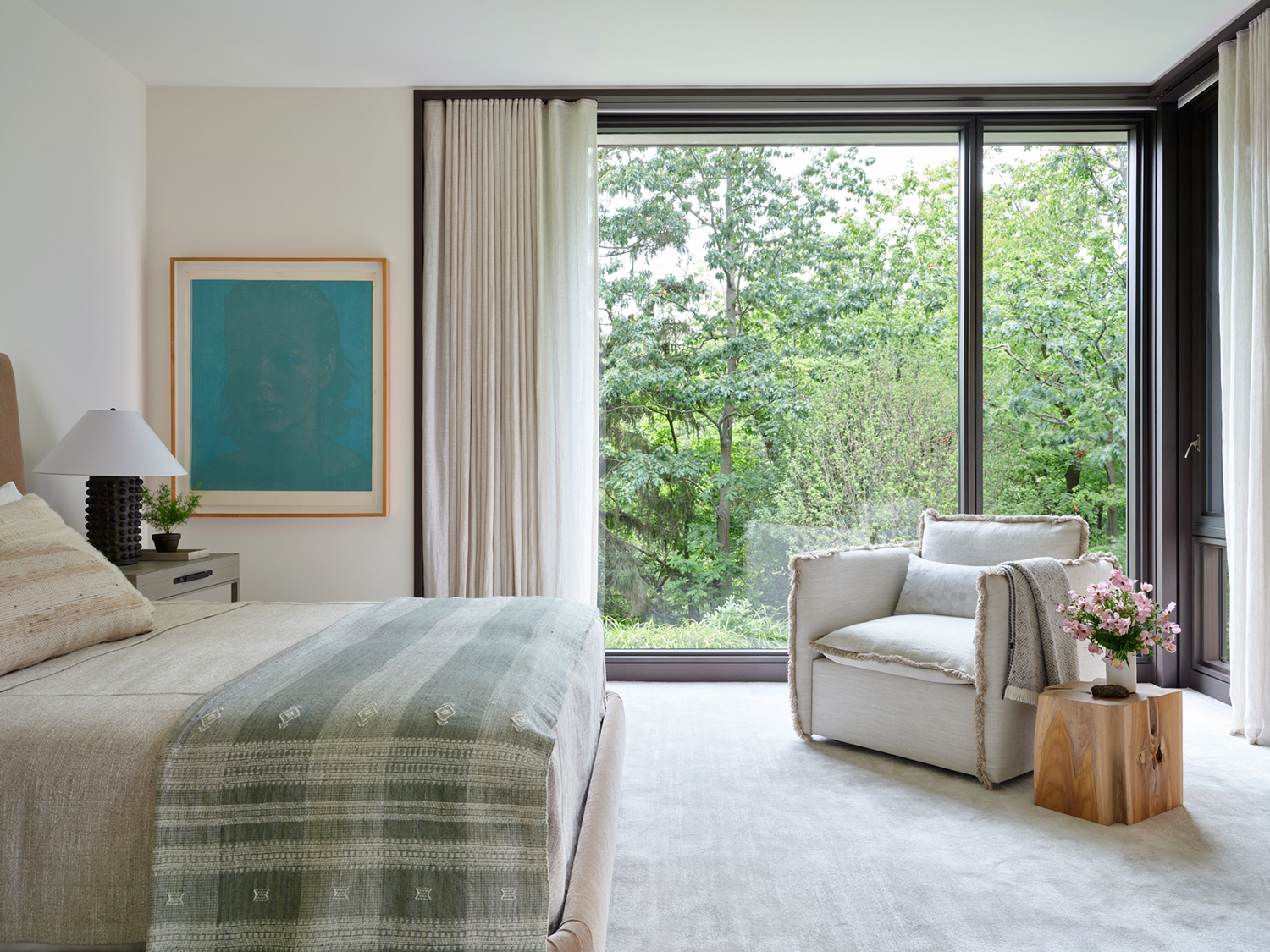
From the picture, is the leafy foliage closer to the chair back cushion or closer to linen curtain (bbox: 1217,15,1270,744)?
the chair back cushion

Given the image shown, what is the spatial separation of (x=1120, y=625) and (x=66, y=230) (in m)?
4.00

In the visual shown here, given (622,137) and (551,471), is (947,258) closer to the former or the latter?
(622,137)

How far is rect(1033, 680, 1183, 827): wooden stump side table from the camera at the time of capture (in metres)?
2.37

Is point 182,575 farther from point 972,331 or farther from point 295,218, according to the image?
point 972,331

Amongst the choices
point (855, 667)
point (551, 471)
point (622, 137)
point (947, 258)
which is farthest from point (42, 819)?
point (947, 258)

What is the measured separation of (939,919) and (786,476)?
7.93 ft

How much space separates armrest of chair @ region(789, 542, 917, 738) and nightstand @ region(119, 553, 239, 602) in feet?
7.45

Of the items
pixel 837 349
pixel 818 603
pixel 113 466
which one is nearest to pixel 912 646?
pixel 818 603

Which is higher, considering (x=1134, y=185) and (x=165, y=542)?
(x=1134, y=185)

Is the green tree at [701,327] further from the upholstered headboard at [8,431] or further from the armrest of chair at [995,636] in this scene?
the upholstered headboard at [8,431]

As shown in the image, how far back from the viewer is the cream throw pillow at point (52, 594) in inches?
69.2

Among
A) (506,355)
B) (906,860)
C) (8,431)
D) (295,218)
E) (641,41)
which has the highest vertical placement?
(641,41)

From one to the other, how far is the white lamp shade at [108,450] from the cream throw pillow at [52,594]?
0.75 meters

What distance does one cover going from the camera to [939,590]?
3.18 metres
